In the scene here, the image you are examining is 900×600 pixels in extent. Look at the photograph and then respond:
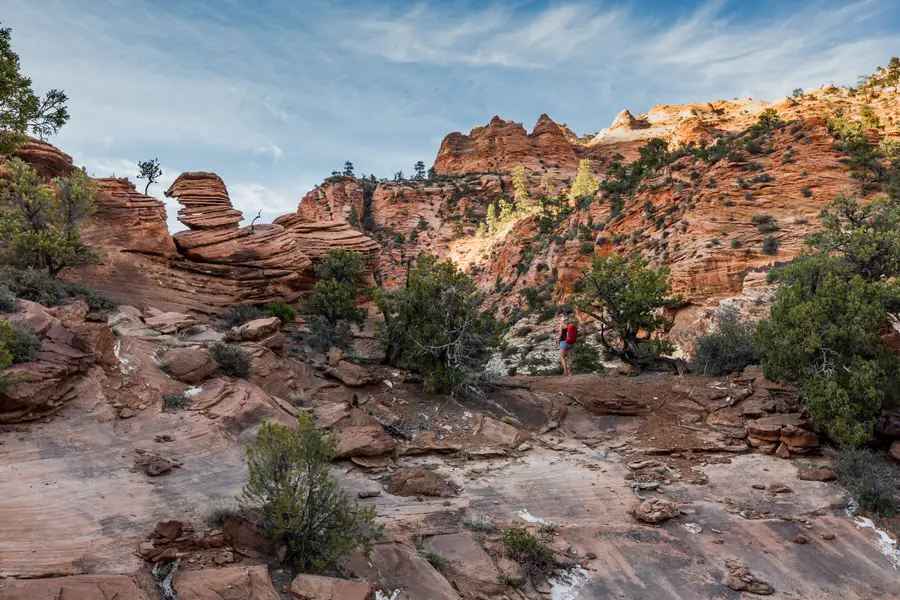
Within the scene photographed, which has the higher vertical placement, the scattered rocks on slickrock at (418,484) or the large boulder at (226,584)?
the large boulder at (226,584)

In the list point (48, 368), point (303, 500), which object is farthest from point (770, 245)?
point (48, 368)

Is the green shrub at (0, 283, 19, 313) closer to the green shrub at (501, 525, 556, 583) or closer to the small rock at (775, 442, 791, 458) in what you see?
the green shrub at (501, 525, 556, 583)

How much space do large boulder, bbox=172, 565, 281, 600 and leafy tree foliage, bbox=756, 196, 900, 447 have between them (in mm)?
11246

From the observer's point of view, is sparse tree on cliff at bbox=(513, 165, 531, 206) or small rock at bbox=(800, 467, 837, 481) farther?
sparse tree on cliff at bbox=(513, 165, 531, 206)

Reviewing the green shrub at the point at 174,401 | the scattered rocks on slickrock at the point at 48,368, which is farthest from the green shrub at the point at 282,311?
the green shrub at the point at 174,401

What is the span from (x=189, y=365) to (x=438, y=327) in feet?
22.3

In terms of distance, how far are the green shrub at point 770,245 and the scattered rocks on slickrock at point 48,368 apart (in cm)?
2714

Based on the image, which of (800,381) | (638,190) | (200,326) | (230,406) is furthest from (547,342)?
(230,406)

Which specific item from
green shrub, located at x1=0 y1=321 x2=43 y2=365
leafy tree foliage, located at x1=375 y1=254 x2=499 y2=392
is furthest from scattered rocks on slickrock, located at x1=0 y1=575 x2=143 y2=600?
leafy tree foliage, located at x1=375 y1=254 x2=499 y2=392

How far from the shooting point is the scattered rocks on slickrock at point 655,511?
873 cm

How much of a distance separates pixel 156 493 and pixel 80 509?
3.28ft

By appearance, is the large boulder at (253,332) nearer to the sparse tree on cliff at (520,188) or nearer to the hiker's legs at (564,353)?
the hiker's legs at (564,353)

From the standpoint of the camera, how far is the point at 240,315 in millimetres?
19656

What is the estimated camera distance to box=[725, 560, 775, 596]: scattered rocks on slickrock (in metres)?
7.18
